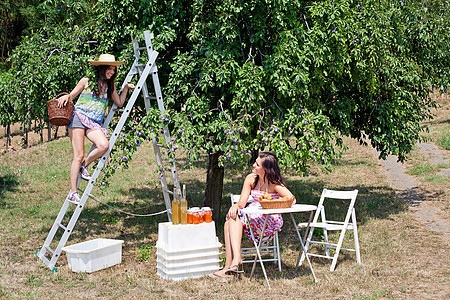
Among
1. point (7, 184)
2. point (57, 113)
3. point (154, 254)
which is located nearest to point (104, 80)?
point (57, 113)

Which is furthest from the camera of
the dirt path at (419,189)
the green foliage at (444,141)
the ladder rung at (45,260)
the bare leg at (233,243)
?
the green foliage at (444,141)

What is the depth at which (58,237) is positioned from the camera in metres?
7.73

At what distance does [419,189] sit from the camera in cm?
1157

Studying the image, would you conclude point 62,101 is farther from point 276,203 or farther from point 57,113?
point 276,203

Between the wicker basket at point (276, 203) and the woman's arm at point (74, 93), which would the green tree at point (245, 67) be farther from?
the wicker basket at point (276, 203)

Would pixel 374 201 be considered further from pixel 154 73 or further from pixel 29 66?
pixel 29 66

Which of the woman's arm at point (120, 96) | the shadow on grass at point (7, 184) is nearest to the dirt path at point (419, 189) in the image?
the woman's arm at point (120, 96)

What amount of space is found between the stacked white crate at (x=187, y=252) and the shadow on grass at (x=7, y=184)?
21.5ft

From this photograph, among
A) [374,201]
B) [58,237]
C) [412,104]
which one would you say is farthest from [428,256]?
[58,237]

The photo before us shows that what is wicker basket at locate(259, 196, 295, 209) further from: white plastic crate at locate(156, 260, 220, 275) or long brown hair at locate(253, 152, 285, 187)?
white plastic crate at locate(156, 260, 220, 275)

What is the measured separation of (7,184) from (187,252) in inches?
349

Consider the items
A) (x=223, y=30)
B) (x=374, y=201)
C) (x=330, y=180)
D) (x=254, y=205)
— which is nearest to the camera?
(x=254, y=205)

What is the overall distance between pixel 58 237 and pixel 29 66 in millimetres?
2712

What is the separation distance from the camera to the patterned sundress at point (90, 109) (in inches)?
237
